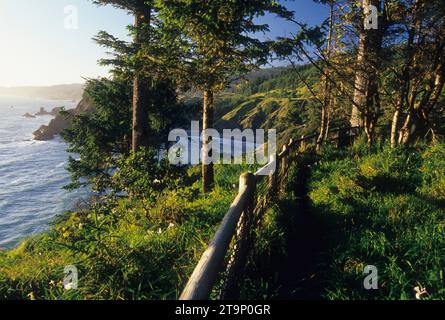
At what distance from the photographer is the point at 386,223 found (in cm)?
508

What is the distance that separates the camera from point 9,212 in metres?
25.2

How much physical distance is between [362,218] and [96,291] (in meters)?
4.43

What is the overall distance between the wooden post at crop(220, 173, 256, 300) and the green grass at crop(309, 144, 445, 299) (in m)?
1.13

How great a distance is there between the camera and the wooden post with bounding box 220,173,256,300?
11.1 feet

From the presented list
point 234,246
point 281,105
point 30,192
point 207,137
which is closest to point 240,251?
point 234,246

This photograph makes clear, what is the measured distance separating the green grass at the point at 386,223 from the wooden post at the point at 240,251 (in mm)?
1126

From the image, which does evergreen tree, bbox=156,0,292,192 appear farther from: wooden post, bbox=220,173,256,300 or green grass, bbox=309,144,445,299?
wooden post, bbox=220,173,256,300

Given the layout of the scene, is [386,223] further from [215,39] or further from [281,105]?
[281,105]

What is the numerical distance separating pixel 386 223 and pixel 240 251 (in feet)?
9.12

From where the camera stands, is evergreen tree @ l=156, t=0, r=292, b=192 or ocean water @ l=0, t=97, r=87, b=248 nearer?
evergreen tree @ l=156, t=0, r=292, b=192

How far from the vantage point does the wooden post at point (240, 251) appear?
3385 mm

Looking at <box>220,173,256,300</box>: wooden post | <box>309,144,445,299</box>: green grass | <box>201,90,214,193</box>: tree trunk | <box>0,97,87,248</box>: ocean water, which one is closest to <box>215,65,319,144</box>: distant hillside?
<box>201,90,214,193</box>: tree trunk
